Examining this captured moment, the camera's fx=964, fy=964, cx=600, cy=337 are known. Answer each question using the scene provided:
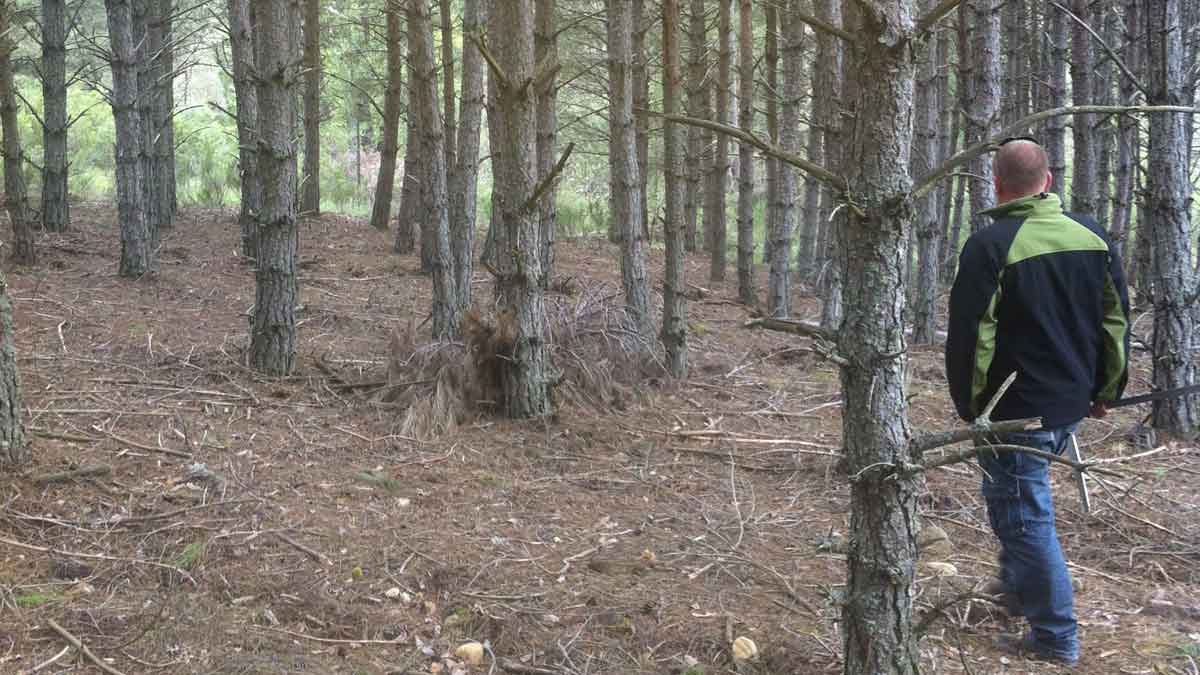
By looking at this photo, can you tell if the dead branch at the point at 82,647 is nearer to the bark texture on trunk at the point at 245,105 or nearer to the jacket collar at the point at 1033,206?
the jacket collar at the point at 1033,206

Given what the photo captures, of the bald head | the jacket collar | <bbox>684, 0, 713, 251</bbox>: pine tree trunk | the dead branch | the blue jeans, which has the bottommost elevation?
the dead branch

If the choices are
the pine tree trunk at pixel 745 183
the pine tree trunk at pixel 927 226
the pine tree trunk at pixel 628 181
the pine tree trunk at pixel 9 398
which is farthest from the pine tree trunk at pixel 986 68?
the pine tree trunk at pixel 9 398

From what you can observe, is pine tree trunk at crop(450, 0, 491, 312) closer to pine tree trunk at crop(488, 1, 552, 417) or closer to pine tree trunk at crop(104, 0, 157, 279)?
pine tree trunk at crop(488, 1, 552, 417)

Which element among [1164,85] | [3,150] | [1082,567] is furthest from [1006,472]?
[3,150]

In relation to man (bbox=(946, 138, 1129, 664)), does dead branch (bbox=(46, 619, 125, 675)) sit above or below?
below

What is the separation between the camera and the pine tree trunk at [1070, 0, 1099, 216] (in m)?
9.35

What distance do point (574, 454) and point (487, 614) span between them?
7.60ft

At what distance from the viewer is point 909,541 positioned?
2936 mm

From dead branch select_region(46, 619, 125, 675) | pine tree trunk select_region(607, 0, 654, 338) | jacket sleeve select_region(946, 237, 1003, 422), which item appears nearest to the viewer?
dead branch select_region(46, 619, 125, 675)

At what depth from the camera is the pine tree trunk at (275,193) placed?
6.87 metres

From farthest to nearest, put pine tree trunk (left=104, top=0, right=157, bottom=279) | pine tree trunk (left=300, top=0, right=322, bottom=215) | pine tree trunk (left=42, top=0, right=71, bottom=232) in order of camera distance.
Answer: pine tree trunk (left=300, top=0, right=322, bottom=215) → pine tree trunk (left=42, top=0, right=71, bottom=232) → pine tree trunk (left=104, top=0, right=157, bottom=279)

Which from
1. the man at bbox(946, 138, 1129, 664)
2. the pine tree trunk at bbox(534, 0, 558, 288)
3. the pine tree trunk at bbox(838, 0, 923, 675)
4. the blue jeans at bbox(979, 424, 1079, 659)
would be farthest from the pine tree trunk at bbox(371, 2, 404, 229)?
the pine tree trunk at bbox(838, 0, 923, 675)

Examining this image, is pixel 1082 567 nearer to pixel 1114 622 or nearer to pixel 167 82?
pixel 1114 622

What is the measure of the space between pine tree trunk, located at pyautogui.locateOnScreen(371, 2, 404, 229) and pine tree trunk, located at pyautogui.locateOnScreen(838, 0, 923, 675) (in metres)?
11.0
